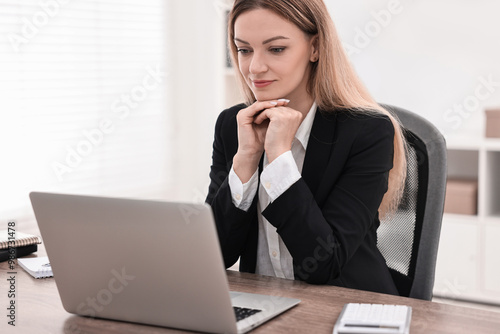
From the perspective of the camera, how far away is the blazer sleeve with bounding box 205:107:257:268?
1.53 metres

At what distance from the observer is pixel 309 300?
122 cm

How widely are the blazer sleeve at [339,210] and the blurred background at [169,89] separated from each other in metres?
1.74

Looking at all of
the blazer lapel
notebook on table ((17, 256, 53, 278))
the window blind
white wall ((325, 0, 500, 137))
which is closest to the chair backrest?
the blazer lapel

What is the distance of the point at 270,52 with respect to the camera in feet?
5.04

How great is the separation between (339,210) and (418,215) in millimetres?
214

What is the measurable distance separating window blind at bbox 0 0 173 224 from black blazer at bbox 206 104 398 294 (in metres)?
1.80

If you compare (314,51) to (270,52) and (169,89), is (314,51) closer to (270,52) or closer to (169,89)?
(270,52)

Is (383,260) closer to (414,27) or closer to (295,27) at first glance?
(295,27)

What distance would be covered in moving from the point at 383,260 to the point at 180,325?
645 mm

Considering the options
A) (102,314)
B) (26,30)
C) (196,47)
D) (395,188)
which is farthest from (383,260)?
(196,47)

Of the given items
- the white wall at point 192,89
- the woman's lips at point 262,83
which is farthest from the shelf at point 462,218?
the woman's lips at point 262,83

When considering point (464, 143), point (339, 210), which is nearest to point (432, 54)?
point (464, 143)

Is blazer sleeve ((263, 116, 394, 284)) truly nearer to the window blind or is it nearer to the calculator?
the calculator

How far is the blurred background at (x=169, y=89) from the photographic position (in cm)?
310
